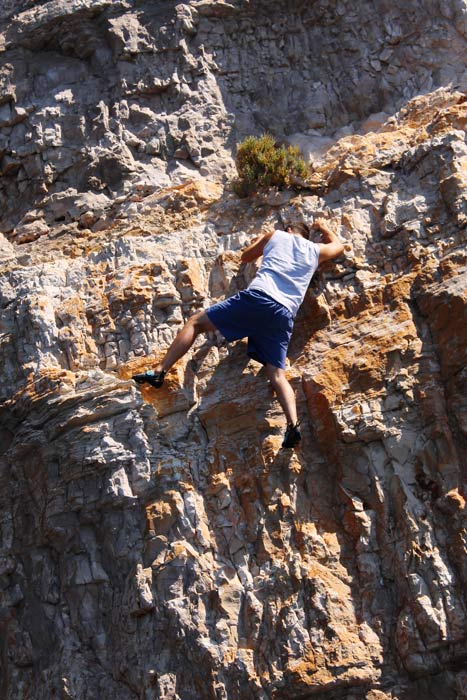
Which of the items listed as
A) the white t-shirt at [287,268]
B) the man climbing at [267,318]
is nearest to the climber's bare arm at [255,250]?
the white t-shirt at [287,268]

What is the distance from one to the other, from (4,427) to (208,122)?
403 cm

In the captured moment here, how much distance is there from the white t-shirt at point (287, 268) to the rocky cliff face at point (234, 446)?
34cm

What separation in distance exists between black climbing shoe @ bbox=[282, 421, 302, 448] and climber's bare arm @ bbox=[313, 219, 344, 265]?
1516 mm

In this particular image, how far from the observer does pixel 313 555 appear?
25.6ft

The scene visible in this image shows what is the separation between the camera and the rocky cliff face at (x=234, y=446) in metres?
7.55

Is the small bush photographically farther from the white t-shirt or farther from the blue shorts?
the blue shorts

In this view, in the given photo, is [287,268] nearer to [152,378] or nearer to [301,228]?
[301,228]

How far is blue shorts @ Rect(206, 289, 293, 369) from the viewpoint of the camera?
8117 mm

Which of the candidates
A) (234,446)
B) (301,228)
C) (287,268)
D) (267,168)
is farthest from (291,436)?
(267,168)

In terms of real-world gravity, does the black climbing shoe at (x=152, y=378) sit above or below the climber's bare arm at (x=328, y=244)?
below

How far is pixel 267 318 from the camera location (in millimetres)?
8125

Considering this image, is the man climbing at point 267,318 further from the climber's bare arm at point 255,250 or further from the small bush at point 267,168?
the small bush at point 267,168

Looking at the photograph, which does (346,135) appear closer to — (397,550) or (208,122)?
(208,122)

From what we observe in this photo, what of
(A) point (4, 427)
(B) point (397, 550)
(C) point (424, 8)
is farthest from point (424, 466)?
(C) point (424, 8)
